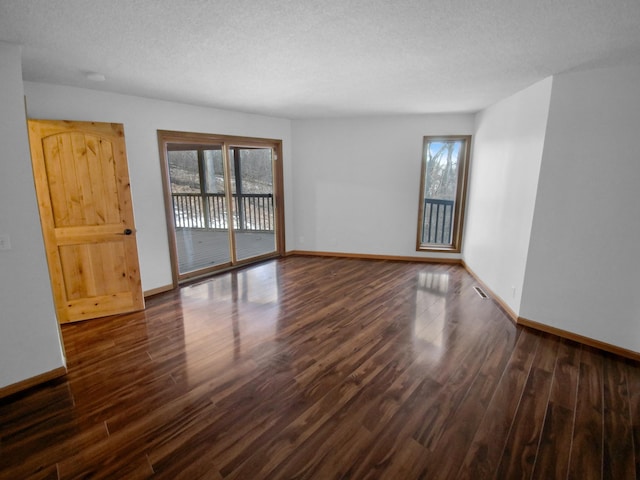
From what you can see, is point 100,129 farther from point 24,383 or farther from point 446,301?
point 446,301

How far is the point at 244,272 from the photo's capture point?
481 cm

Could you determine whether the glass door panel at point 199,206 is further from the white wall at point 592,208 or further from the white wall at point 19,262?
the white wall at point 592,208

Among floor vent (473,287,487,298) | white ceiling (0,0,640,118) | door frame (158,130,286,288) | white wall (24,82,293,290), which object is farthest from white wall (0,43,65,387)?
floor vent (473,287,487,298)

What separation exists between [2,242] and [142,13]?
5.91 feet

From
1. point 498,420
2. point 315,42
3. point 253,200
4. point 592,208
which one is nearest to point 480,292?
point 592,208

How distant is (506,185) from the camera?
3553 millimetres

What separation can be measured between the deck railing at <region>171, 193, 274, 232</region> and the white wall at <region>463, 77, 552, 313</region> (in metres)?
4.10

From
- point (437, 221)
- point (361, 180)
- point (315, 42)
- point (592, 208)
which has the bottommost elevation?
point (437, 221)

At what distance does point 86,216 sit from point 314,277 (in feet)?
9.32

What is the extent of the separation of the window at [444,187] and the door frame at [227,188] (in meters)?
2.47

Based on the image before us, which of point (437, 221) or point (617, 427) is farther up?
point (437, 221)

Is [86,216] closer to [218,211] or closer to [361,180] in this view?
[218,211]

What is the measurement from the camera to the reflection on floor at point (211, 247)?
516 cm

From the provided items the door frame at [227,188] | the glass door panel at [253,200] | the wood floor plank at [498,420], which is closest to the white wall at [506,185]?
the wood floor plank at [498,420]
